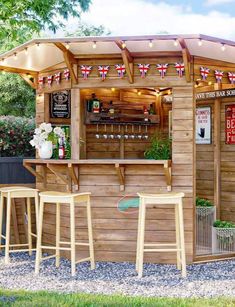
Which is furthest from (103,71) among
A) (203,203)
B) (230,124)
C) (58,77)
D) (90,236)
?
(203,203)

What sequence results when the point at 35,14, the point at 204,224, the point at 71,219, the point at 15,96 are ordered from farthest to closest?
the point at 15,96
the point at 35,14
the point at 204,224
the point at 71,219

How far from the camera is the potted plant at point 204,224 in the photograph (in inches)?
279

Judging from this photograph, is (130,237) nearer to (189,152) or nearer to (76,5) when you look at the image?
(189,152)

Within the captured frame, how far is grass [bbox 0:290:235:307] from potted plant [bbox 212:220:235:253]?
2.12 meters

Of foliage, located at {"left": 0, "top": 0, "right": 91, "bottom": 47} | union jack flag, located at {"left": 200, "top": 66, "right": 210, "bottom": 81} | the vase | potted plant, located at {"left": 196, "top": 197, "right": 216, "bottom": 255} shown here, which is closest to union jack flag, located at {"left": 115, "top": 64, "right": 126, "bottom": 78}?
union jack flag, located at {"left": 200, "top": 66, "right": 210, "bottom": 81}

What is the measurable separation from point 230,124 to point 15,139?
11.2 feet

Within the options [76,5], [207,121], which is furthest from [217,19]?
[207,121]

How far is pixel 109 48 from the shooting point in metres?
6.19

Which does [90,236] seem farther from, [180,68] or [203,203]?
[180,68]

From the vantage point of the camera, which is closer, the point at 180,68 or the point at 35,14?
the point at 180,68

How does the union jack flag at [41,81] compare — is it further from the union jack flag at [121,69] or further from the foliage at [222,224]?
the foliage at [222,224]

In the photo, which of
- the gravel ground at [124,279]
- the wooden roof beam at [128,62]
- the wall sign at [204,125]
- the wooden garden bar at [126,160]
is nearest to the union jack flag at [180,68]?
the wooden garden bar at [126,160]

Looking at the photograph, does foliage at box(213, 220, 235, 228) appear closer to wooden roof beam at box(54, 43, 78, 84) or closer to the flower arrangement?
the flower arrangement

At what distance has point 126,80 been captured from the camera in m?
6.43
